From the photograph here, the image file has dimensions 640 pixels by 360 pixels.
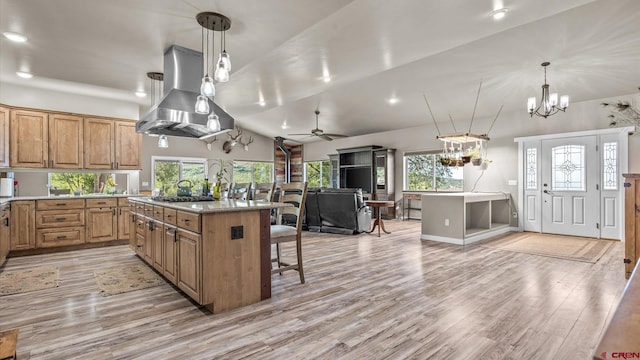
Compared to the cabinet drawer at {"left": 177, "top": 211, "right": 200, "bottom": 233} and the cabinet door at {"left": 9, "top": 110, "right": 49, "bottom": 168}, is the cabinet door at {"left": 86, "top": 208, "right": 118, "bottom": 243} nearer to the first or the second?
the cabinet door at {"left": 9, "top": 110, "right": 49, "bottom": 168}

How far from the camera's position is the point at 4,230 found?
169 inches

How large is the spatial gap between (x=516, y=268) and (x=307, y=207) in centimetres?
411

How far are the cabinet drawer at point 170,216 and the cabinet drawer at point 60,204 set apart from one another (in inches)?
125

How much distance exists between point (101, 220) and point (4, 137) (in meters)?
1.91

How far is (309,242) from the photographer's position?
225 inches

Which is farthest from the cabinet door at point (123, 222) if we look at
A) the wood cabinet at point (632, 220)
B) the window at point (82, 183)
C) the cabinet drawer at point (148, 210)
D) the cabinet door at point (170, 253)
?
the wood cabinet at point (632, 220)

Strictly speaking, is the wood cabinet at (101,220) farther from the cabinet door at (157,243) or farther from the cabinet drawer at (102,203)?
the cabinet door at (157,243)

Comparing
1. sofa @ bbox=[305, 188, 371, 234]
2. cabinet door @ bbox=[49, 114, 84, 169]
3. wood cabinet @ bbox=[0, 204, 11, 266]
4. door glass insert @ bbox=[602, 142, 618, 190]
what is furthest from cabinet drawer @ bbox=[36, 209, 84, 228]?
door glass insert @ bbox=[602, 142, 618, 190]

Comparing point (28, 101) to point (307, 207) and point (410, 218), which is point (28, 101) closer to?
point (307, 207)

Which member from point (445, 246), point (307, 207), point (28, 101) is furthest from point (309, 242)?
point (28, 101)

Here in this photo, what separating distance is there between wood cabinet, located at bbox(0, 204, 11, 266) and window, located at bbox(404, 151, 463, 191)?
27.5 feet

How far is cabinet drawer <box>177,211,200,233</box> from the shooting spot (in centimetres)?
263

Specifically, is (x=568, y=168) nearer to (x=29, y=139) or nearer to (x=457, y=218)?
(x=457, y=218)

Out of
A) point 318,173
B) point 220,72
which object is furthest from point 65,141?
point 318,173
